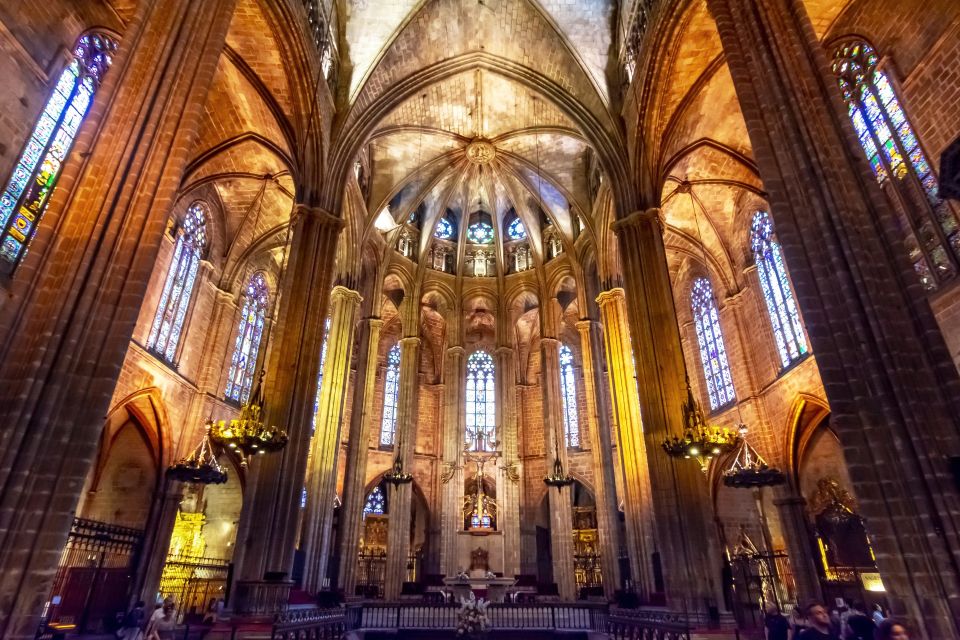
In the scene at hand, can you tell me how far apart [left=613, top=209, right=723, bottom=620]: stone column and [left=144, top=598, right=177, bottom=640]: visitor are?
9.14 meters

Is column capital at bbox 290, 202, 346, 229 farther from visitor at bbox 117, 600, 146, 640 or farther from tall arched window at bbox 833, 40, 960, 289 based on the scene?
tall arched window at bbox 833, 40, 960, 289

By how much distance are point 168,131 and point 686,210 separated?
17068mm

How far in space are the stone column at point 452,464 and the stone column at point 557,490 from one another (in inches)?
140

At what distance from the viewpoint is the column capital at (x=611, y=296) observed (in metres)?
19.1

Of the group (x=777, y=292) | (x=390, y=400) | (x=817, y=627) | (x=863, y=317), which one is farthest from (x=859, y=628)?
(x=390, y=400)

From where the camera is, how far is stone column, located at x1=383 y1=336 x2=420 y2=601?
18.5 m

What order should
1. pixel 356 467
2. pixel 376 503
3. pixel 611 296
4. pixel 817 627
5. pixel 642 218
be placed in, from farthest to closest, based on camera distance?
pixel 376 503 < pixel 611 296 < pixel 356 467 < pixel 642 218 < pixel 817 627

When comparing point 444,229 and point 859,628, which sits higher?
point 444,229

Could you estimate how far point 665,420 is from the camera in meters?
12.2

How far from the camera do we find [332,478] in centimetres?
1670

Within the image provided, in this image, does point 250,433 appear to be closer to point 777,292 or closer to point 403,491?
point 403,491

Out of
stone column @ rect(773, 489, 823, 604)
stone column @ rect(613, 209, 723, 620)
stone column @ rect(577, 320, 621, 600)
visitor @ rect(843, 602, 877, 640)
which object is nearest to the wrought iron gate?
stone column @ rect(613, 209, 723, 620)

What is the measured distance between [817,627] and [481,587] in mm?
11801

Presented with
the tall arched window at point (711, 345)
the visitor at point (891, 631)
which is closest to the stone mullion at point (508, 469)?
the tall arched window at point (711, 345)
